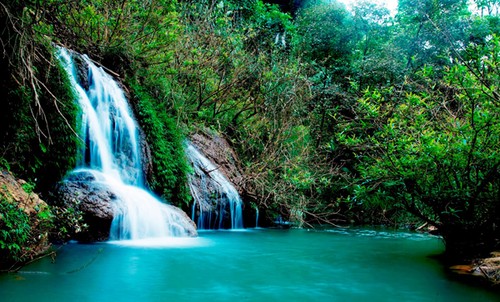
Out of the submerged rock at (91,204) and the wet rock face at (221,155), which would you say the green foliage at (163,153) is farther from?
the submerged rock at (91,204)

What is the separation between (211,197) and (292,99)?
477 cm

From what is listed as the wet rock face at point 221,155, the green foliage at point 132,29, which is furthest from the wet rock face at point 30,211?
the wet rock face at point 221,155

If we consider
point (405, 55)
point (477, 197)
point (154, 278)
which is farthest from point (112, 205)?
point (405, 55)

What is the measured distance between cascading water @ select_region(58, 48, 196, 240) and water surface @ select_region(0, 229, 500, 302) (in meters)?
0.53

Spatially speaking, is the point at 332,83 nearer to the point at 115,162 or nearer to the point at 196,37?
the point at 196,37

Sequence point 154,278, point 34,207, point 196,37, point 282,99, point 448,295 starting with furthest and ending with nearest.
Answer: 1. point 282,99
2. point 196,37
3. point 34,207
4. point 154,278
5. point 448,295

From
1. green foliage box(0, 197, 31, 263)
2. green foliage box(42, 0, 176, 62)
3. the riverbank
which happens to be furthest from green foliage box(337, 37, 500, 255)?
green foliage box(42, 0, 176, 62)

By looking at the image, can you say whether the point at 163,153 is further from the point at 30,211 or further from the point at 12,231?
the point at 12,231

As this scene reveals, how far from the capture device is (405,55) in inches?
709

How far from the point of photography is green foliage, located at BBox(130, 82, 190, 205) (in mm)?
8922

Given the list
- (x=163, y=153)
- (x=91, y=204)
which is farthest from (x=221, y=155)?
(x=91, y=204)

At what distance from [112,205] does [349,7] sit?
16779 mm

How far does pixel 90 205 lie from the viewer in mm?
6344

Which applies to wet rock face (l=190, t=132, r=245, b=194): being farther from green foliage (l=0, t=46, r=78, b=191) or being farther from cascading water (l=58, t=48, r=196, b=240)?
green foliage (l=0, t=46, r=78, b=191)
